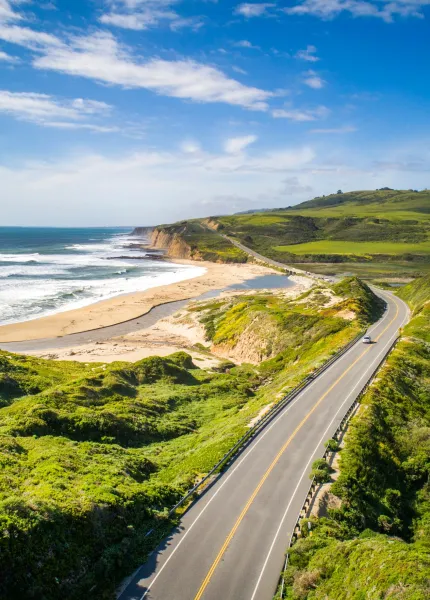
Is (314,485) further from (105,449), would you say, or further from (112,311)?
(112,311)

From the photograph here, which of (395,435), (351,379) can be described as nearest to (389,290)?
(351,379)

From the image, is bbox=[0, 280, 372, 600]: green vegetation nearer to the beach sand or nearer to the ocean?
the beach sand

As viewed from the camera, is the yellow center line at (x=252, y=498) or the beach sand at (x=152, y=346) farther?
the beach sand at (x=152, y=346)

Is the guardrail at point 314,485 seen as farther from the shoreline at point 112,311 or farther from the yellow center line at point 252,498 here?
the shoreline at point 112,311

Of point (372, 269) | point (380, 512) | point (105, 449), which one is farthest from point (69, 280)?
point (380, 512)

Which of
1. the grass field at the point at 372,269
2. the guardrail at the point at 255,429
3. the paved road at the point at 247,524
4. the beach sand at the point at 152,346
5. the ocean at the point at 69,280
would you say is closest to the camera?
the paved road at the point at 247,524

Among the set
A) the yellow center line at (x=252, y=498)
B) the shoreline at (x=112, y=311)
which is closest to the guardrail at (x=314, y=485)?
the yellow center line at (x=252, y=498)

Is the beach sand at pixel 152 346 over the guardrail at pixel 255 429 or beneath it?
beneath

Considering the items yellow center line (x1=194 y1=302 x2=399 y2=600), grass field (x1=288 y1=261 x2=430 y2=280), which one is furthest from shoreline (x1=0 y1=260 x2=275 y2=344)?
yellow center line (x1=194 y1=302 x2=399 y2=600)
